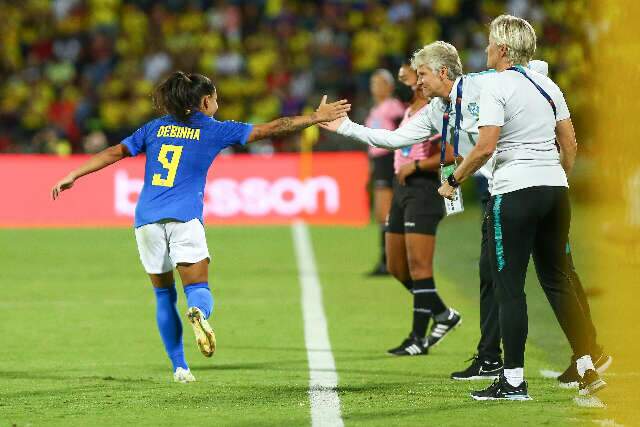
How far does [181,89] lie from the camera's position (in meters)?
7.95

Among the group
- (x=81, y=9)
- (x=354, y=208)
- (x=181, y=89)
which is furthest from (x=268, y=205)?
(x=181, y=89)

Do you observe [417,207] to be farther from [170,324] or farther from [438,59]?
[170,324]

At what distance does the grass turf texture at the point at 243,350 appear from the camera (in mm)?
7184

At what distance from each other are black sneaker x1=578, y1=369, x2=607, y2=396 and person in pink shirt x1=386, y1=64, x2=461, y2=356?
206 cm

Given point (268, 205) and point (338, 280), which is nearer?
point (338, 280)

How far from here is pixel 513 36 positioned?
7.18m

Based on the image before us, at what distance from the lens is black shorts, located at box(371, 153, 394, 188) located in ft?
46.2

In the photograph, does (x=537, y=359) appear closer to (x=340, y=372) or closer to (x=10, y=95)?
(x=340, y=372)

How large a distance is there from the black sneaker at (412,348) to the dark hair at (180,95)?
2455mm

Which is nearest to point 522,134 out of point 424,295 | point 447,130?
point 447,130

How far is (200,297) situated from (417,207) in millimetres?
2189

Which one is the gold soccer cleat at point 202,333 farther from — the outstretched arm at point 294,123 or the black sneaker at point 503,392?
the black sneaker at point 503,392

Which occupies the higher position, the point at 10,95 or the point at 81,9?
the point at 81,9

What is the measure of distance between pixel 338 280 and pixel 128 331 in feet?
13.2
